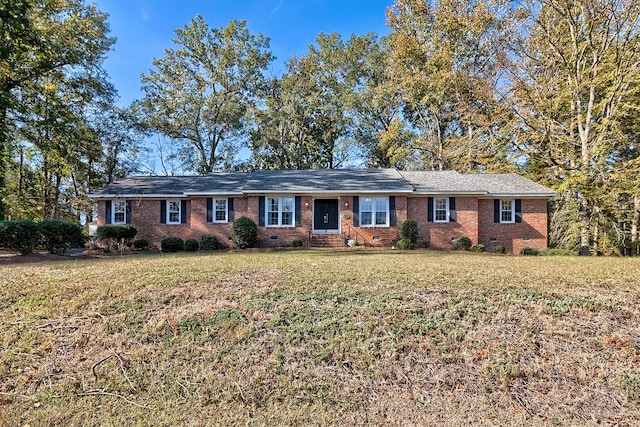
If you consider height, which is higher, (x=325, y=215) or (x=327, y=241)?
(x=325, y=215)

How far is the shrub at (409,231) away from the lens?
14.9 metres

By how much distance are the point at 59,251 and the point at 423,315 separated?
45.5 ft

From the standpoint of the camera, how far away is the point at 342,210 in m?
15.8

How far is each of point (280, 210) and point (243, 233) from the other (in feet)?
7.43

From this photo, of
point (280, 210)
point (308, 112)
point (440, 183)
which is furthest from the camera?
point (308, 112)

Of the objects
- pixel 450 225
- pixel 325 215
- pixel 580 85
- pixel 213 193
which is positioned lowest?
pixel 450 225

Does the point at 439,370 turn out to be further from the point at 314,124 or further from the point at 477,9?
the point at 314,124

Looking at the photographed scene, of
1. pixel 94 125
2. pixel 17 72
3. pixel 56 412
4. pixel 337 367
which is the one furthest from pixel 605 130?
pixel 94 125

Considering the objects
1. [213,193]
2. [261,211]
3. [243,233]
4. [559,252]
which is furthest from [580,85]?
[213,193]

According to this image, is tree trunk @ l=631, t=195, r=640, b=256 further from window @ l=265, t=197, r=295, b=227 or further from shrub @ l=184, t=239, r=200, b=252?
shrub @ l=184, t=239, r=200, b=252

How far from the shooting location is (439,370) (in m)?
3.61

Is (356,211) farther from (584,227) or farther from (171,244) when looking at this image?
(584,227)

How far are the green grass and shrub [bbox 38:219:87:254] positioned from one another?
312 inches

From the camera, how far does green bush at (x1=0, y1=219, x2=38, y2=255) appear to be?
35.8 feet
